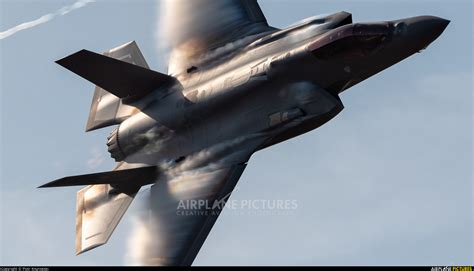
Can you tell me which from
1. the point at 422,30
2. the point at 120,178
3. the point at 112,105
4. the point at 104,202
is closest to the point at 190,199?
the point at 120,178

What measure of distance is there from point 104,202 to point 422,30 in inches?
414

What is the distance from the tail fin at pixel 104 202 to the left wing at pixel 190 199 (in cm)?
107

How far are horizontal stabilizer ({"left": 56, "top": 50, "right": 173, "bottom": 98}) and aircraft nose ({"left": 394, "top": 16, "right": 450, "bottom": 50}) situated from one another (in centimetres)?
725

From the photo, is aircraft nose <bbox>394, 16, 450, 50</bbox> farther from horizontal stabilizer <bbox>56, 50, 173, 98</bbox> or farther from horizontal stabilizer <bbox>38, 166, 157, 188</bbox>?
horizontal stabilizer <bbox>38, 166, 157, 188</bbox>

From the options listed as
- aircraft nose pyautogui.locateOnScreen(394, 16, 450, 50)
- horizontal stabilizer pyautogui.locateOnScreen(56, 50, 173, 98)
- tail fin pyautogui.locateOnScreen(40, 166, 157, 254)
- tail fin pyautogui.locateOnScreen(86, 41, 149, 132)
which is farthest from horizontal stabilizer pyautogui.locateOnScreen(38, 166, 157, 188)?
aircraft nose pyautogui.locateOnScreen(394, 16, 450, 50)

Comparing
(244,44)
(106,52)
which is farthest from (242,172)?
(106,52)

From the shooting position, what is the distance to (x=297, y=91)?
23.4m

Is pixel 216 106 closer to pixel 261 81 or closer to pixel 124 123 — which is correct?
pixel 261 81

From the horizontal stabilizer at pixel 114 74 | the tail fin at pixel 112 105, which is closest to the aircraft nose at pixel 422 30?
the horizontal stabilizer at pixel 114 74

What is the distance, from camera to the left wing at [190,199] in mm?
22391

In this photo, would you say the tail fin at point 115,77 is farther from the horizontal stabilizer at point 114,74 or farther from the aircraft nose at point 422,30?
the aircraft nose at point 422,30

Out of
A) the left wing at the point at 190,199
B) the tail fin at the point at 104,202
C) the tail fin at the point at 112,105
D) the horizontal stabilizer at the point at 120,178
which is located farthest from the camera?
the tail fin at the point at 112,105

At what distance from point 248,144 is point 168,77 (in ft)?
12.9

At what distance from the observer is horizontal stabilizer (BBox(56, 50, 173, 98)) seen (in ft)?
83.5
